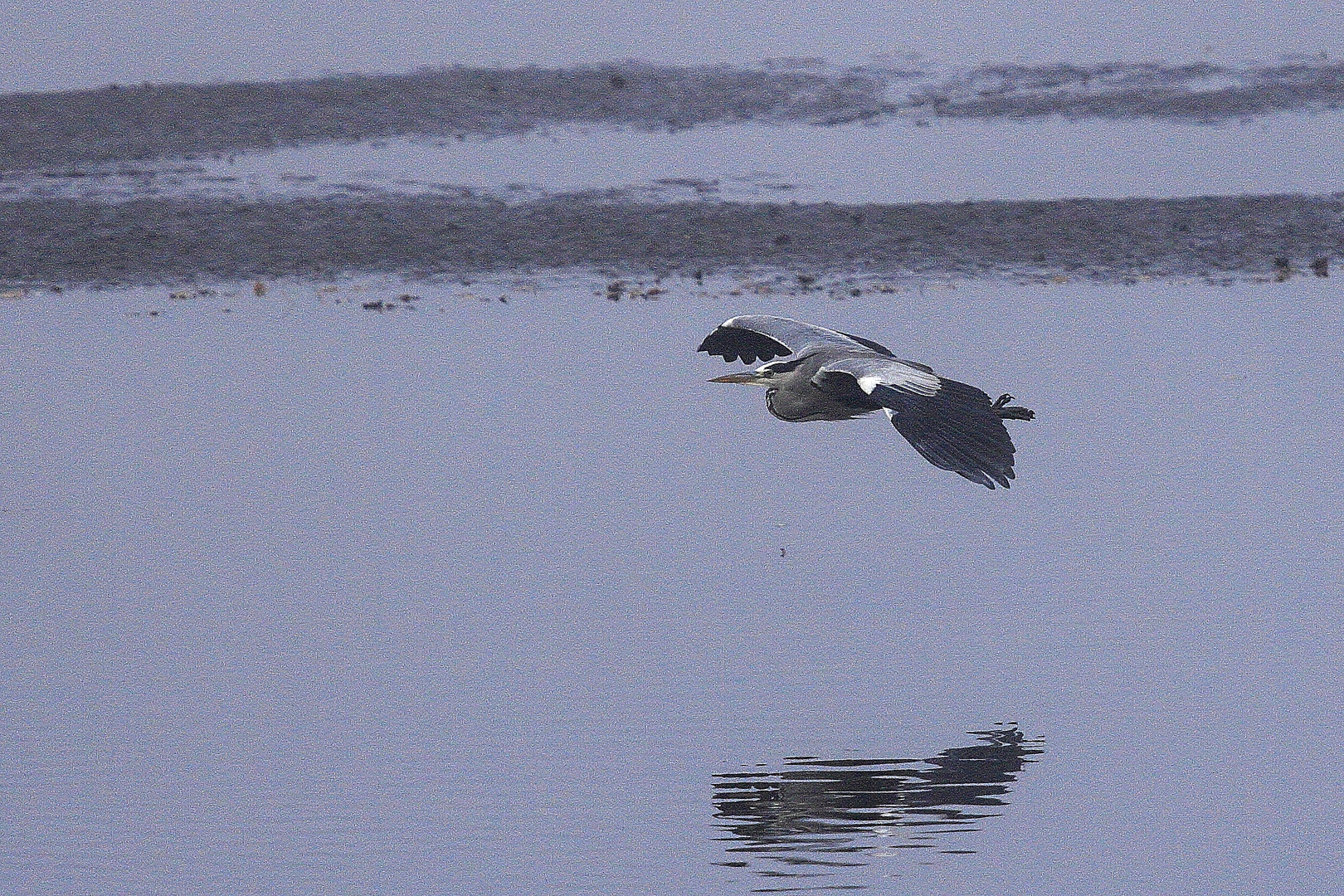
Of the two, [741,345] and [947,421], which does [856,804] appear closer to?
[947,421]

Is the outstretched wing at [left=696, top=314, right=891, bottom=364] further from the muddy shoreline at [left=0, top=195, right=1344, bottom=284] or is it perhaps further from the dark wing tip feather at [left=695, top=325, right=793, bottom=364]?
the muddy shoreline at [left=0, top=195, right=1344, bottom=284]

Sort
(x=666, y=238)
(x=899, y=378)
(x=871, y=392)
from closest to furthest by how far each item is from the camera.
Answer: (x=871, y=392) < (x=899, y=378) < (x=666, y=238)

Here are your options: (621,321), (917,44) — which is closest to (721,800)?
(621,321)

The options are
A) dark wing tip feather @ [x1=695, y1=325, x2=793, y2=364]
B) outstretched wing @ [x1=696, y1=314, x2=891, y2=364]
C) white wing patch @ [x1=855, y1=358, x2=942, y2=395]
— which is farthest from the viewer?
dark wing tip feather @ [x1=695, y1=325, x2=793, y2=364]

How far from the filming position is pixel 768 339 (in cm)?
1600

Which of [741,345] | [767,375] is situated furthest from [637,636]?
[741,345]

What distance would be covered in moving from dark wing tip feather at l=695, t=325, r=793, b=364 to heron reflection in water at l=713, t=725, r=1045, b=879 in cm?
567

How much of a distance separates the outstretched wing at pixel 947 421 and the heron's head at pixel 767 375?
1.46 meters

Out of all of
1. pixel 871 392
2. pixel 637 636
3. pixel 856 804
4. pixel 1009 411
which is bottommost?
pixel 856 804

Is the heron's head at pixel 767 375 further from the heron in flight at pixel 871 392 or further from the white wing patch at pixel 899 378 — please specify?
the white wing patch at pixel 899 378

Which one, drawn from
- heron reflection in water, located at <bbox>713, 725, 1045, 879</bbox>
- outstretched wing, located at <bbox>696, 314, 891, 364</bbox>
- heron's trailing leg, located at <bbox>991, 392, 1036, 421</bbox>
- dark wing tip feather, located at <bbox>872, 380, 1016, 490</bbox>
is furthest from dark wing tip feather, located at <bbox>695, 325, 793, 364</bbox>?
heron reflection in water, located at <bbox>713, 725, 1045, 879</bbox>

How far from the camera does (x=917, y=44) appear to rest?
3891 centimetres

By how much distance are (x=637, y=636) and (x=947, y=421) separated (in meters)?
1.81

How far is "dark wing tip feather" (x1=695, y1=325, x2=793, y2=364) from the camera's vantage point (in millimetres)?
15820
